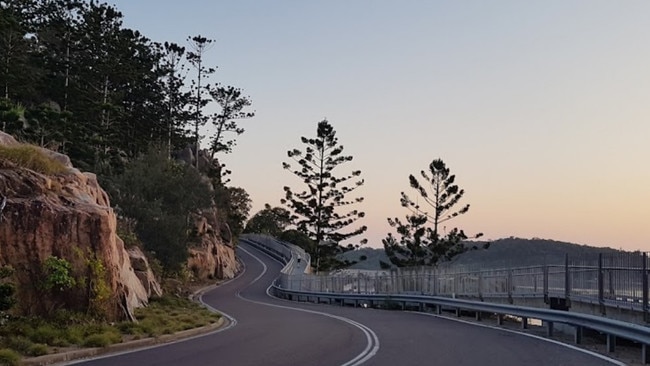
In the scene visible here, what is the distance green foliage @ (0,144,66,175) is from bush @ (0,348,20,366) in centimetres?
815

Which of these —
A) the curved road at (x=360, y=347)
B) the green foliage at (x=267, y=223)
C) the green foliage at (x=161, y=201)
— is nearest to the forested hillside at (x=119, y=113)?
the green foliage at (x=161, y=201)

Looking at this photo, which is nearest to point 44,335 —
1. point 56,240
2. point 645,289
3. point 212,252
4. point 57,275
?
point 57,275

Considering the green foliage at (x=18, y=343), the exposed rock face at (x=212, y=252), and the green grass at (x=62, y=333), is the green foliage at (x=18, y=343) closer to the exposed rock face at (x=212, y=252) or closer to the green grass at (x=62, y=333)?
the green grass at (x=62, y=333)

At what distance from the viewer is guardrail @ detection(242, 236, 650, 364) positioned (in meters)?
14.2

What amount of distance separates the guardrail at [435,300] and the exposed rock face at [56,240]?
1108 centimetres

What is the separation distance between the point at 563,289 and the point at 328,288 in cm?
2516

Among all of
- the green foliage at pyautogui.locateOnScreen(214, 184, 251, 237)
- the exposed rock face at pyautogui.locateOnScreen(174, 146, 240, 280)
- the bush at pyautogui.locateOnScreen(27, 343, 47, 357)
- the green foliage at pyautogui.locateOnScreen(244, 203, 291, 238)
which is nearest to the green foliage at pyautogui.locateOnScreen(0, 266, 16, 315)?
the bush at pyautogui.locateOnScreen(27, 343, 47, 357)

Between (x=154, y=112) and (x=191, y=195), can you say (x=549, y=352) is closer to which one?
(x=191, y=195)

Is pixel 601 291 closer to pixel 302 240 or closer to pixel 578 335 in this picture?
pixel 578 335

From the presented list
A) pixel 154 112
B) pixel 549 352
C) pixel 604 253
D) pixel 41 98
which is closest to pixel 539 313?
pixel 604 253

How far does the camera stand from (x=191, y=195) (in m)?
53.5

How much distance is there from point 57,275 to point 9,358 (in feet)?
17.4

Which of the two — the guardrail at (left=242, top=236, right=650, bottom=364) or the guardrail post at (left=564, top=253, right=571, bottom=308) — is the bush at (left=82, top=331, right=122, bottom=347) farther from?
the guardrail post at (left=564, top=253, right=571, bottom=308)

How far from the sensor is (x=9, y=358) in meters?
12.7
